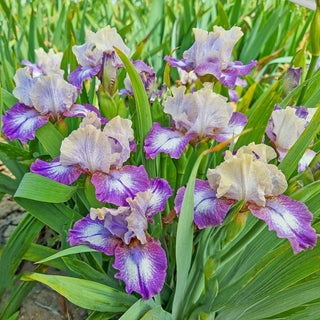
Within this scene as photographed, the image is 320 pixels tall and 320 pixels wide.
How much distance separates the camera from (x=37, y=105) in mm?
918

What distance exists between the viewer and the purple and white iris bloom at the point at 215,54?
101 cm

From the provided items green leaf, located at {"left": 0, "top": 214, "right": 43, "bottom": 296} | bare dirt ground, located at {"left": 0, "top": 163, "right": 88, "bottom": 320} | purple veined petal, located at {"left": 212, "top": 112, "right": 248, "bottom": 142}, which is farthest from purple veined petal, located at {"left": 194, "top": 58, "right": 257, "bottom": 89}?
bare dirt ground, located at {"left": 0, "top": 163, "right": 88, "bottom": 320}

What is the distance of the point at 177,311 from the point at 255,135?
16.8 inches

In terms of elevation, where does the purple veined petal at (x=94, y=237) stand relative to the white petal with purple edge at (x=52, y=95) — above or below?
below

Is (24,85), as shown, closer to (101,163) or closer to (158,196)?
(101,163)

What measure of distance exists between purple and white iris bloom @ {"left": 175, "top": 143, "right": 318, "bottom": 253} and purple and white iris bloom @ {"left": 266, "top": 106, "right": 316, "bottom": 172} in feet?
0.47

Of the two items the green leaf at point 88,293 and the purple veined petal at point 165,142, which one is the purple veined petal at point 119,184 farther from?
the green leaf at point 88,293

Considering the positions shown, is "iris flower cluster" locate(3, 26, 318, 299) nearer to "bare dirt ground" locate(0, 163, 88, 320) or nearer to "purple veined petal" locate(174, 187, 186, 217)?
"purple veined petal" locate(174, 187, 186, 217)

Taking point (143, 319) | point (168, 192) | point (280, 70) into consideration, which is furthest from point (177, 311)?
point (280, 70)

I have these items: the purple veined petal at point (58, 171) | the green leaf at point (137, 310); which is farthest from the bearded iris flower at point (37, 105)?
the green leaf at point (137, 310)

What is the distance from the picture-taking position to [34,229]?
103cm

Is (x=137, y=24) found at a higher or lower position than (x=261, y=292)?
lower

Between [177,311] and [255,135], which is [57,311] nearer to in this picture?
[177,311]

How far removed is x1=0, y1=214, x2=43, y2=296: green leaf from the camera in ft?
3.30
